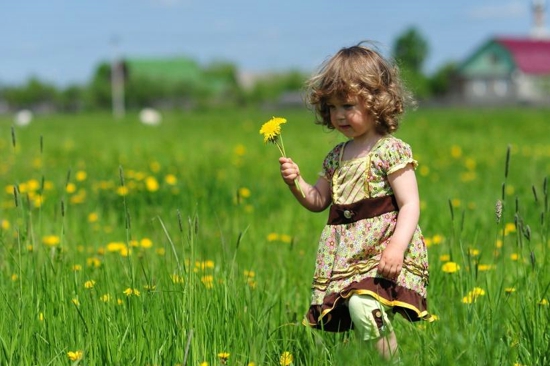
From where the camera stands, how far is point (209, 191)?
6.54 m

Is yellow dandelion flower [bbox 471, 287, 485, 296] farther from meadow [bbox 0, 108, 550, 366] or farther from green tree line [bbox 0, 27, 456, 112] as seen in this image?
green tree line [bbox 0, 27, 456, 112]

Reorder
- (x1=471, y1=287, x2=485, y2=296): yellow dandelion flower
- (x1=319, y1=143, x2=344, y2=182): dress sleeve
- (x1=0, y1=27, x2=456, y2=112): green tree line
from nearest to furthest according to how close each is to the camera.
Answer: (x1=471, y1=287, x2=485, y2=296): yellow dandelion flower, (x1=319, y1=143, x2=344, y2=182): dress sleeve, (x1=0, y1=27, x2=456, y2=112): green tree line

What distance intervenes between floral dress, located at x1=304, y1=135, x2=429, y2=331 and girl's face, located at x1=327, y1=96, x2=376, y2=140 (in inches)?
3.2

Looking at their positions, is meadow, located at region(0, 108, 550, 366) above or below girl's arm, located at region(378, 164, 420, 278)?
below

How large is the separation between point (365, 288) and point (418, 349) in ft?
0.88

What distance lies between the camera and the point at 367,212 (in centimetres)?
277

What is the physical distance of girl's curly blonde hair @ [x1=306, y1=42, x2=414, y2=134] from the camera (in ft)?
9.02

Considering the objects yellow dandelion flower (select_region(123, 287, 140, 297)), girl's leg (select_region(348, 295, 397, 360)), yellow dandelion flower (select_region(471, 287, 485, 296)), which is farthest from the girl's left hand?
yellow dandelion flower (select_region(123, 287, 140, 297))

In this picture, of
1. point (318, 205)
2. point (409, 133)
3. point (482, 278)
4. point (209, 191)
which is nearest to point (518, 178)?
point (209, 191)

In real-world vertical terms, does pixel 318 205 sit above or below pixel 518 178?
above

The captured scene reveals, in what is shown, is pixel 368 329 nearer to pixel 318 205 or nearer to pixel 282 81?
pixel 318 205

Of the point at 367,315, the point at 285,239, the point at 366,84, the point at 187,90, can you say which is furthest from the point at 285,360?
the point at 187,90

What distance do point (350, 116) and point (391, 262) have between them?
A: 1.70 ft

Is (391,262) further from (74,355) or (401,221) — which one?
(74,355)
